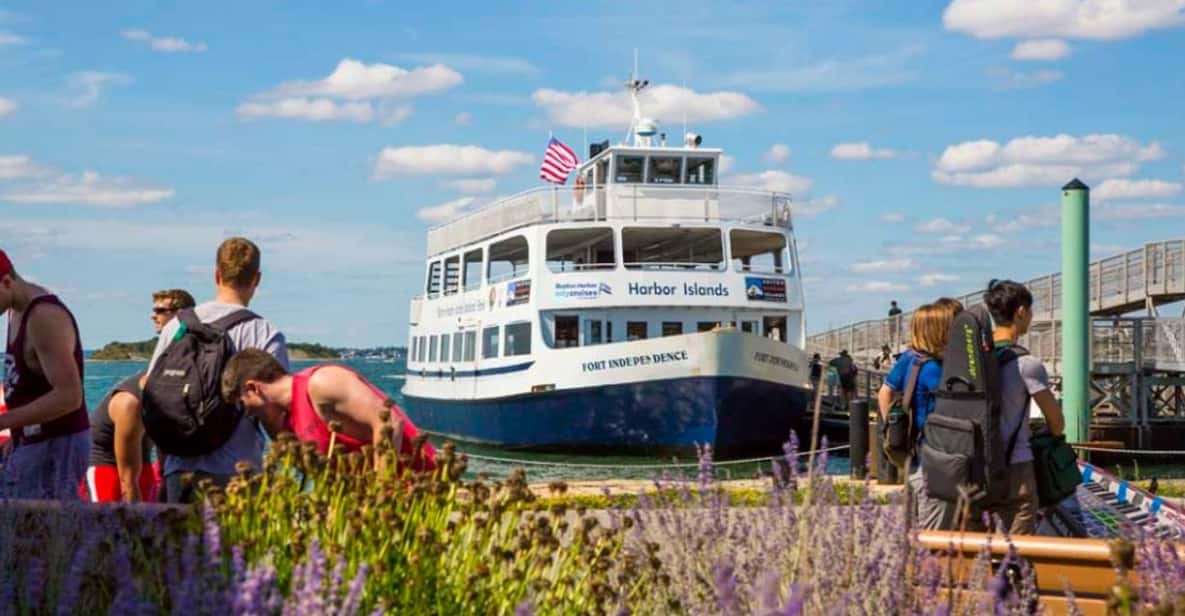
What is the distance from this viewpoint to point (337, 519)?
10.3ft

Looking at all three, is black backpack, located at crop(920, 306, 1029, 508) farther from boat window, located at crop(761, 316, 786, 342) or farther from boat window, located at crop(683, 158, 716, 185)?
boat window, located at crop(683, 158, 716, 185)

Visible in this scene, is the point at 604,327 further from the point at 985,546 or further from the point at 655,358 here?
the point at 985,546

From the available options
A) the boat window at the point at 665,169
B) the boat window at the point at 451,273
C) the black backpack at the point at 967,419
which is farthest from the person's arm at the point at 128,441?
the boat window at the point at 451,273

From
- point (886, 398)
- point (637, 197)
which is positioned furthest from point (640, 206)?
point (886, 398)

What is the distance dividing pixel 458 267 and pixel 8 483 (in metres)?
24.3

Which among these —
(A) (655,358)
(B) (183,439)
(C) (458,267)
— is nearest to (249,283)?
(B) (183,439)

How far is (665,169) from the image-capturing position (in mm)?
25750

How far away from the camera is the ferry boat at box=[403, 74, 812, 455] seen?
21.8m

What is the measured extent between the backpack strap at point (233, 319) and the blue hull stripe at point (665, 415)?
674 inches

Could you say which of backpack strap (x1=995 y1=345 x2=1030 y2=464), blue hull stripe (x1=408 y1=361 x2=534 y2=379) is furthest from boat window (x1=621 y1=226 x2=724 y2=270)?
backpack strap (x1=995 y1=345 x2=1030 y2=464)

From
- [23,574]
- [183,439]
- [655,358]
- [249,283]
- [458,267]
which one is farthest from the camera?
[458,267]

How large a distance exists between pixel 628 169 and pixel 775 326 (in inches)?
147

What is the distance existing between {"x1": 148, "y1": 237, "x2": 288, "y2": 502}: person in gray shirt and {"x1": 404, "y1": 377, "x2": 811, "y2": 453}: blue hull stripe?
1706 centimetres

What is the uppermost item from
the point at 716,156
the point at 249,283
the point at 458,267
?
the point at 716,156
